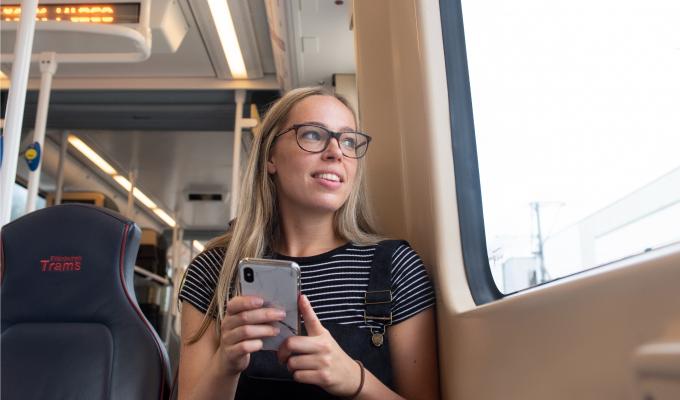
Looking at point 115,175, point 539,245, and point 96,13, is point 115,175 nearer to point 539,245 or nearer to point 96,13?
point 96,13

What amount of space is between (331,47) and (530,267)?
11.5 ft

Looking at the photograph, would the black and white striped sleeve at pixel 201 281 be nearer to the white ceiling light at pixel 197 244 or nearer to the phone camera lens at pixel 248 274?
the phone camera lens at pixel 248 274

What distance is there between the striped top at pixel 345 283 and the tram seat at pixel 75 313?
7.5 inches

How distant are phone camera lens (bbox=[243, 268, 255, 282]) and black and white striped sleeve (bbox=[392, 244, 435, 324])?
1.40ft

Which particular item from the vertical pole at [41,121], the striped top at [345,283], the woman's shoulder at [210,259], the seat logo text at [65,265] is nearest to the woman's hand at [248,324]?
the striped top at [345,283]

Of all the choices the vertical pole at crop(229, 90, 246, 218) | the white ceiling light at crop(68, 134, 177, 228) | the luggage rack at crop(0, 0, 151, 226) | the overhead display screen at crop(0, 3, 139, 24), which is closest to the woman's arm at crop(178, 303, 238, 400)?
the luggage rack at crop(0, 0, 151, 226)

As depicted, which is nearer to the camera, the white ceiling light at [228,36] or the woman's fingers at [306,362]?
the woman's fingers at [306,362]

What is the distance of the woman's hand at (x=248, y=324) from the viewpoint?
104 cm

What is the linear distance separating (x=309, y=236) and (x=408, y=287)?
12.4 inches

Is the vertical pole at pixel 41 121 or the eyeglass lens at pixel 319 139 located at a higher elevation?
Answer: the vertical pole at pixel 41 121

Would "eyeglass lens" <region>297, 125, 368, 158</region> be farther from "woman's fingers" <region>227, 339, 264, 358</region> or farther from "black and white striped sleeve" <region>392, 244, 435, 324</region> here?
"woman's fingers" <region>227, 339, 264, 358</region>

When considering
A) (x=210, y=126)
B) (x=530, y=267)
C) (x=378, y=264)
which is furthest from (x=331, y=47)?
(x=530, y=267)

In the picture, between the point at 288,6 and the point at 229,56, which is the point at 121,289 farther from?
the point at 229,56

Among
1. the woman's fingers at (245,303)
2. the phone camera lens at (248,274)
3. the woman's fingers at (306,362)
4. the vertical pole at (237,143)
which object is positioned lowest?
the woman's fingers at (306,362)
